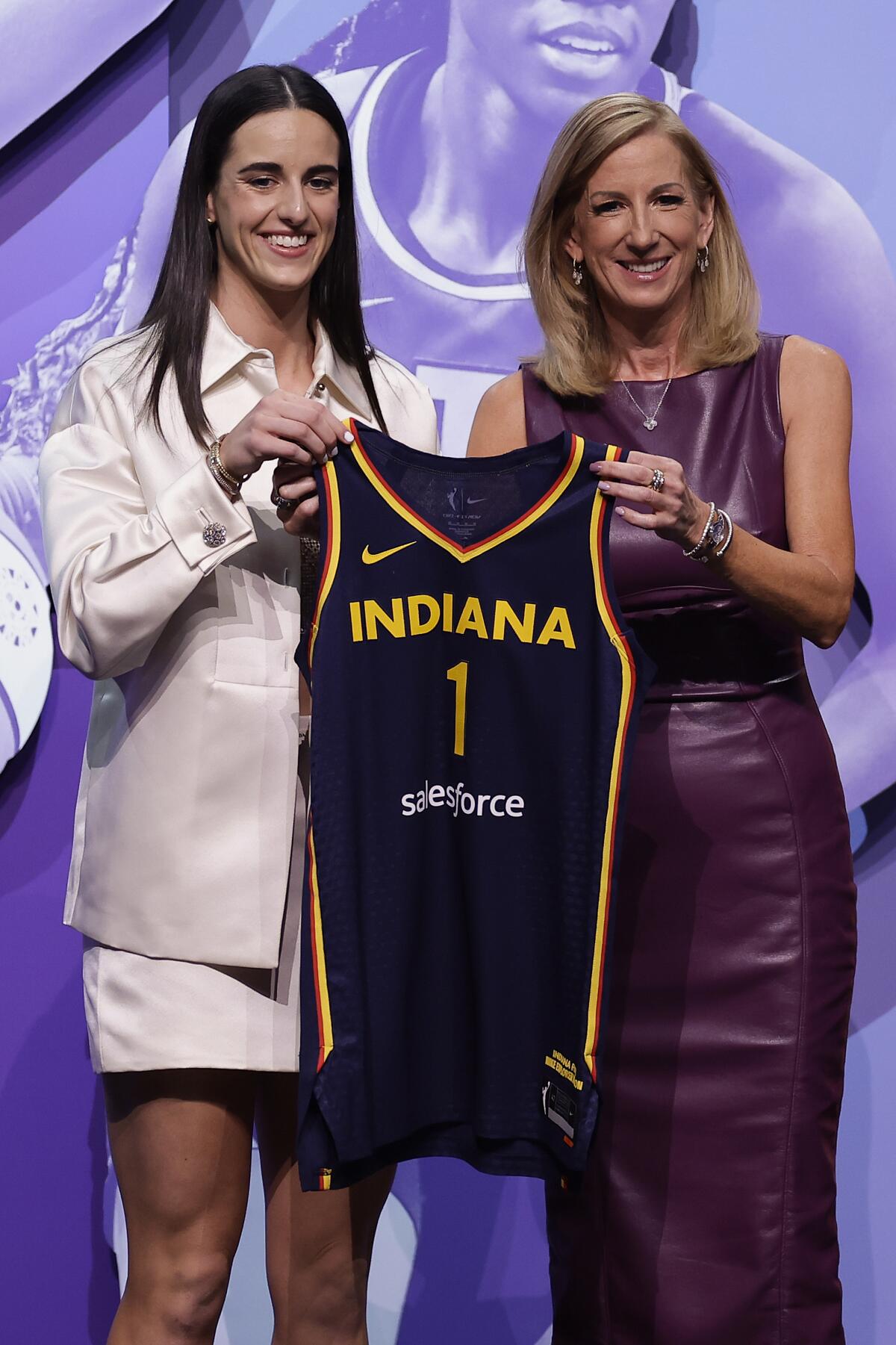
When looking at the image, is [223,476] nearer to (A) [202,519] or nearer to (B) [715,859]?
(A) [202,519]

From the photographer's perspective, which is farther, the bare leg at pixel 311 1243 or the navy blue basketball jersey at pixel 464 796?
the bare leg at pixel 311 1243

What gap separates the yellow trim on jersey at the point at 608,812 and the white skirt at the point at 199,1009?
37cm

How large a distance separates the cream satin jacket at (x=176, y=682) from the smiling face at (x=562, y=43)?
3.82 ft

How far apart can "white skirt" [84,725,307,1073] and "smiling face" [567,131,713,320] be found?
2.66ft

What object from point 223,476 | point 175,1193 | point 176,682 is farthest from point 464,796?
point 175,1193

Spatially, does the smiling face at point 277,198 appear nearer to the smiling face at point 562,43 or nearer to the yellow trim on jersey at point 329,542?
the yellow trim on jersey at point 329,542

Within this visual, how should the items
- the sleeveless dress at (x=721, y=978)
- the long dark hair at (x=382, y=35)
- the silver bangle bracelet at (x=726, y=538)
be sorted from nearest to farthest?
the silver bangle bracelet at (x=726, y=538) < the sleeveless dress at (x=721, y=978) < the long dark hair at (x=382, y=35)

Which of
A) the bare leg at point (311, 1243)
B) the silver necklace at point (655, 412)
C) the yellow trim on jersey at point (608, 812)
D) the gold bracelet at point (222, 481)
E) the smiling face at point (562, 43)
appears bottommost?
the bare leg at point (311, 1243)

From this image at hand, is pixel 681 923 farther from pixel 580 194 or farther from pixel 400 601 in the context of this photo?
pixel 580 194

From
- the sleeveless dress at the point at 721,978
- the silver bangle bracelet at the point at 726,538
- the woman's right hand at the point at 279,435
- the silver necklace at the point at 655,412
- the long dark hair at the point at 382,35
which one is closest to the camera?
the woman's right hand at the point at 279,435

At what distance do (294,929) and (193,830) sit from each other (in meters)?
0.18

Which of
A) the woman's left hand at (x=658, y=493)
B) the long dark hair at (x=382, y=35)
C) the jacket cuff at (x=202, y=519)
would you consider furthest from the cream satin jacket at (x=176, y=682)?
the long dark hair at (x=382, y=35)

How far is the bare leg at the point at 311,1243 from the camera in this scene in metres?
1.78

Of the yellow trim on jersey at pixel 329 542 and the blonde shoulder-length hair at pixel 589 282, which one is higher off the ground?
the blonde shoulder-length hair at pixel 589 282
